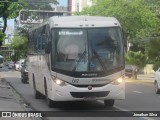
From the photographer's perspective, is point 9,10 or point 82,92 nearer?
point 82,92

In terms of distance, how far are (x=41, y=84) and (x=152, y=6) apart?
146 feet

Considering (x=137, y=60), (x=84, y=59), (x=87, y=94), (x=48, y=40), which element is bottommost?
(x=137, y=60)

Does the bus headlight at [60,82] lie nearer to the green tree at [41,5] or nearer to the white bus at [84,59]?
the white bus at [84,59]

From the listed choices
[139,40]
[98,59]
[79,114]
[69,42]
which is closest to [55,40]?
[69,42]

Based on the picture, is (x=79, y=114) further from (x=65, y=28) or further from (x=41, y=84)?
(x=41, y=84)

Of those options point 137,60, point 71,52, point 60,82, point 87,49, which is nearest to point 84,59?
point 87,49

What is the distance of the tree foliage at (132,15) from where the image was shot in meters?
58.6

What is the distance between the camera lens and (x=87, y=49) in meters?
16.0

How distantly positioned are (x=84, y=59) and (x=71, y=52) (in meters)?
0.50

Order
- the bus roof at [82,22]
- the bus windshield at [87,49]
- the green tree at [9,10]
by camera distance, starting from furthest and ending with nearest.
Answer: the green tree at [9,10] < the bus roof at [82,22] < the bus windshield at [87,49]

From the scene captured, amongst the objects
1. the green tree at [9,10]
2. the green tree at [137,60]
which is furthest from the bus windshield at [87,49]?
the green tree at [137,60]

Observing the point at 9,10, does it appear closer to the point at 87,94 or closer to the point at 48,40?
the point at 48,40

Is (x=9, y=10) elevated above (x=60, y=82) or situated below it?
above

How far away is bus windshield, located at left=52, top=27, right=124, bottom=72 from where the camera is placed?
15789mm
